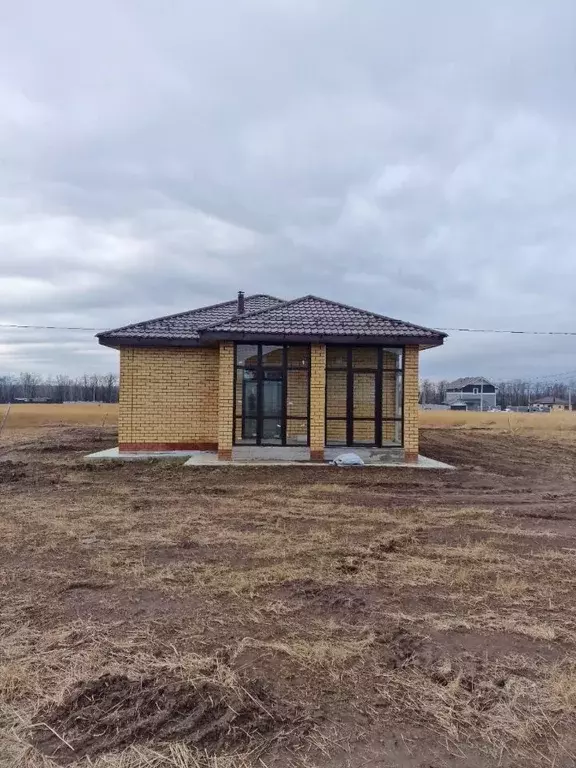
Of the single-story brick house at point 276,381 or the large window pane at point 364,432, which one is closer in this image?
the single-story brick house at point 276,381

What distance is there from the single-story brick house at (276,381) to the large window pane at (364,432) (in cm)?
2

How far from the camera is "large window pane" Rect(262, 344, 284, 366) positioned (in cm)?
1291

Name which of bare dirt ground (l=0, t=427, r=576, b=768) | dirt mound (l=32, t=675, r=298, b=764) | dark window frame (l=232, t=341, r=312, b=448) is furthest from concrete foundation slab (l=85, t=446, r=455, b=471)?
dirt mound (l=32, t=675, r=298, b=764)

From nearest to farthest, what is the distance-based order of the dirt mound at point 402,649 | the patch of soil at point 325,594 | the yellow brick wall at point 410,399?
the dirt mound at point 402,649 → the patch of soil at point 325,594 → the yellow brick wall at point 410,399

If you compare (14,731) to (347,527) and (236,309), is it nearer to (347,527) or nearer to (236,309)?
(347,527)

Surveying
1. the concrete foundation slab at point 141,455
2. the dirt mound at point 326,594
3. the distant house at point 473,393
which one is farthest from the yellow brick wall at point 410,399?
the distant house at point 473,393

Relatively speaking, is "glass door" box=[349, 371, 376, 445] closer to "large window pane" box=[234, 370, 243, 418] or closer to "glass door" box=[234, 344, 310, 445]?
"glass door" box=[234, 344, 310, 445]

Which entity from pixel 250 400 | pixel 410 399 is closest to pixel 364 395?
pixel 410 399

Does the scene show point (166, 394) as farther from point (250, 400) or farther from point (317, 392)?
point (317, 392)

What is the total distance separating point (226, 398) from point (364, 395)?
318cm

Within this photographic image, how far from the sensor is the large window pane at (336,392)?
13031 mm

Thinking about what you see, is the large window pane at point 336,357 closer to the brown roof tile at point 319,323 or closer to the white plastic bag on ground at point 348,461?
the brown roof tile at point 319,323

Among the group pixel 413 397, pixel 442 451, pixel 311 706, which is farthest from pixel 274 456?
pixel 311 706

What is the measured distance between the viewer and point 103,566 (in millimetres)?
5293
